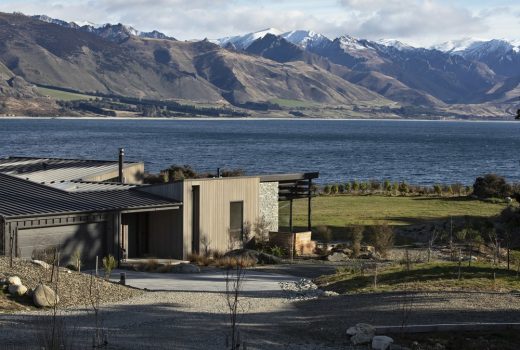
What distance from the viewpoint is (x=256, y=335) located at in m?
16.3

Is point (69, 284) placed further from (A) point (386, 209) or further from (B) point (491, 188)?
(B) point (491, 188)

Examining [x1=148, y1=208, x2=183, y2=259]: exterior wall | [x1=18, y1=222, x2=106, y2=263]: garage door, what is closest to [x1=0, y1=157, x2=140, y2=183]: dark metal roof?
[x1=148, y1=208, x2=183, y2=259]: exterior wall

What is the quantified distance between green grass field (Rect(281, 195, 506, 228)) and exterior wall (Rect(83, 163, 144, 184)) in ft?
22.7

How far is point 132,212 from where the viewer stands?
28.7 metres

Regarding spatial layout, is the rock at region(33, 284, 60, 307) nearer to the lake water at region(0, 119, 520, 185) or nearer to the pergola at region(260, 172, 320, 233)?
the pergola at region(260, 172, 320, 233)

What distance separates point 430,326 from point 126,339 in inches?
201

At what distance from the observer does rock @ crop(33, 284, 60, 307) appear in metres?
18.6

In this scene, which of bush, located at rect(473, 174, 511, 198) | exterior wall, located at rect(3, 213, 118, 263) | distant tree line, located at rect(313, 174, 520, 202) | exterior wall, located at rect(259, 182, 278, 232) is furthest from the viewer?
distant tree line, located at rect(313, 174, 520, 202)

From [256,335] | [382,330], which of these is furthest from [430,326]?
[256,335]

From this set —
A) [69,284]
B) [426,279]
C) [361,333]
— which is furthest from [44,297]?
[426,279]

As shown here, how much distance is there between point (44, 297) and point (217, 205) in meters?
13.0

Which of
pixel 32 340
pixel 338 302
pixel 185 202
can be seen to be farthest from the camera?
pixel 185 202

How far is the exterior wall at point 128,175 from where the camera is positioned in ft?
119

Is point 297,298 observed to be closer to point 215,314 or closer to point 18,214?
point 215,314
